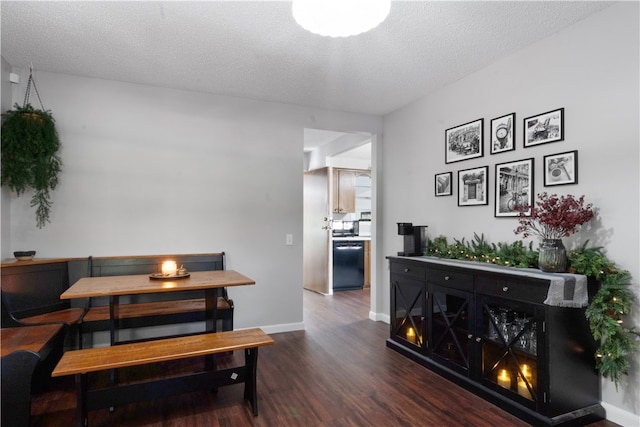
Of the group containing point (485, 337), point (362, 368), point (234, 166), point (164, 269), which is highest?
point (234, 166)

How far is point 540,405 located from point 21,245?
4.20 meters

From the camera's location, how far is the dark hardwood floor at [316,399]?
2.32 m

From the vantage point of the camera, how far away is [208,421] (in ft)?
7.55

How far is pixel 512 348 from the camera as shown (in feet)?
8.04

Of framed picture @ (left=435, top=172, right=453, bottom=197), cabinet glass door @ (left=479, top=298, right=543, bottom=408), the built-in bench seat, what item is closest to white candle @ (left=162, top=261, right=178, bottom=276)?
the built-in bench seat

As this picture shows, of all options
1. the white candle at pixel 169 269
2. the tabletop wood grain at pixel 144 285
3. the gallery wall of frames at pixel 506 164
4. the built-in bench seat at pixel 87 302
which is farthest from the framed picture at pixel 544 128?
the white candle at pixel 169 269

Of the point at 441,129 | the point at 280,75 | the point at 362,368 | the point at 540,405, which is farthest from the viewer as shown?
the point at 441,129

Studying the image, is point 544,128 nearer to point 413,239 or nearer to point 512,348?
point 413,239

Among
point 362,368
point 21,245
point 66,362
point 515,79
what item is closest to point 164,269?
point 66,362

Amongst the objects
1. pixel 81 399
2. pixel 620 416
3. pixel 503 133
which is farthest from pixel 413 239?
pixel 81 399

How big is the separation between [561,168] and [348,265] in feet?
14.6

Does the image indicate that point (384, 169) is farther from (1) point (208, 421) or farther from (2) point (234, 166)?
(1) point (208, 421)

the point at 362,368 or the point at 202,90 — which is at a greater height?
the point at 202,90

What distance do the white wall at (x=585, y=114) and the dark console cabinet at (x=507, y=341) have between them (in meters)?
0.33
